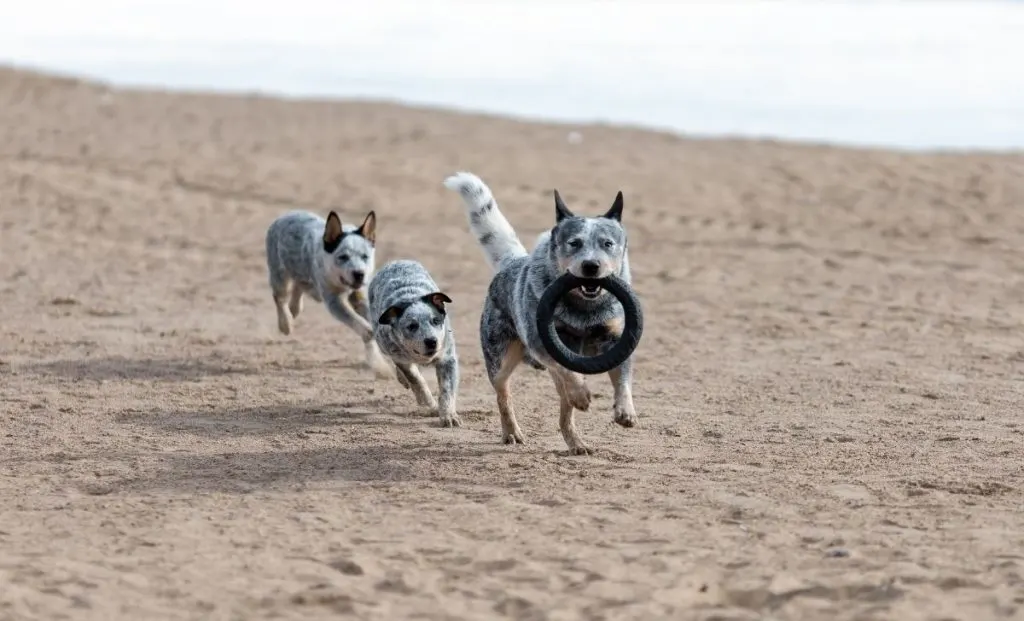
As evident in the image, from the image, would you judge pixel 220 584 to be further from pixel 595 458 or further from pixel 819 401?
pixel 819 401

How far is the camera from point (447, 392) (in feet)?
35.1

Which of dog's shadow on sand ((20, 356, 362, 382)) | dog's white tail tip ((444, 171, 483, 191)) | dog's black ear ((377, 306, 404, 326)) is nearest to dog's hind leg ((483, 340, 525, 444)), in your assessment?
dog's black ear ((377, 306, 404, 326))

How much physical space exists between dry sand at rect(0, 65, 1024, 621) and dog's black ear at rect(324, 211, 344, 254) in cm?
106

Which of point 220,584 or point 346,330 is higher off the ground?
point 346,330

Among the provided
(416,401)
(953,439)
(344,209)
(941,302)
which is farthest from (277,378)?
(344,209)

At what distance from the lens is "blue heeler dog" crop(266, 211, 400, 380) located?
12656 mm

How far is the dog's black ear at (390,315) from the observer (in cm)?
1070

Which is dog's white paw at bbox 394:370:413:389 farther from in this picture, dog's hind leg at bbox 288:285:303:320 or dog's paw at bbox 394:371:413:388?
dog's hind leg at bbox 288:285:303:320

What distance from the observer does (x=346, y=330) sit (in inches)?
584

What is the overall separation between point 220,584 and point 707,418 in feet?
16.0

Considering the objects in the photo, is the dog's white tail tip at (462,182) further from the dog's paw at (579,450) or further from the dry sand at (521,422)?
the dog's paw at (579,450)

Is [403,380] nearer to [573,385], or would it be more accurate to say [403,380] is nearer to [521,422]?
[521,422]

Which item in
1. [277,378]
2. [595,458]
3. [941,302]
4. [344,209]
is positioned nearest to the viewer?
[595,458]

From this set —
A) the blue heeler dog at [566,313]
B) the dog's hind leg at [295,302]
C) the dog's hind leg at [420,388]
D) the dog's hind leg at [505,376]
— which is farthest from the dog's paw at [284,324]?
the dog's hind leg at [505,376]
